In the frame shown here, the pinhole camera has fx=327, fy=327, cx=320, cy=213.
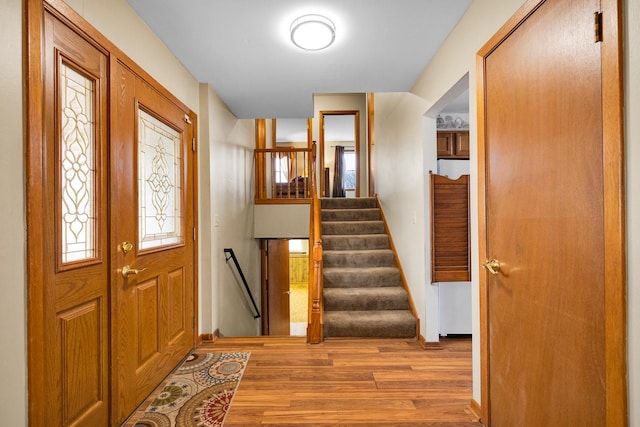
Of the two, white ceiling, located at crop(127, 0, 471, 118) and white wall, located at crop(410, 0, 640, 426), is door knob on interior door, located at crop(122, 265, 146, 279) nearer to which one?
white ceiling, located at crop(127, 0, 471, 118)

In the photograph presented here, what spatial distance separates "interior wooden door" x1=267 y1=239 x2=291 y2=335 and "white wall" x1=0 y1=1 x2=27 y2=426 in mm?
4682

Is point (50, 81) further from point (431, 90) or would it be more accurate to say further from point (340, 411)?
point (431, 90)

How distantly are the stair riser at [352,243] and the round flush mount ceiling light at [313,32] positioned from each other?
2.52m

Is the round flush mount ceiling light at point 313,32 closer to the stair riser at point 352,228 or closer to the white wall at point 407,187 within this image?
the white wall at point 407,187

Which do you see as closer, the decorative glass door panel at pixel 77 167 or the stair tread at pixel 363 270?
the decorative glass door panel at pixel 77 167

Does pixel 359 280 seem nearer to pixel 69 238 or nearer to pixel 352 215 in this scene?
pixel 352 215

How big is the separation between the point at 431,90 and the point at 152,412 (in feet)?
9.61

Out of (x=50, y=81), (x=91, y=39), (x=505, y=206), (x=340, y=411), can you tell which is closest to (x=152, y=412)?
(x=340, y=411)

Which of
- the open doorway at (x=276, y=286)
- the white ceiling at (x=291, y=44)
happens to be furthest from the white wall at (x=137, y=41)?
the open doorway at (x=276, y=286)

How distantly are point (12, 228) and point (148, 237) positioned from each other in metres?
0.99

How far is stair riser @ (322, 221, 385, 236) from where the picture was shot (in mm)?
4570

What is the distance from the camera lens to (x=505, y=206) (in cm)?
156

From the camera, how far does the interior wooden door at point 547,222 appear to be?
1.08 metres

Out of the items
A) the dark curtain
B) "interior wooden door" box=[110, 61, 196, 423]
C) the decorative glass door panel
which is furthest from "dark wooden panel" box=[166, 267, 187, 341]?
the dark curtain
